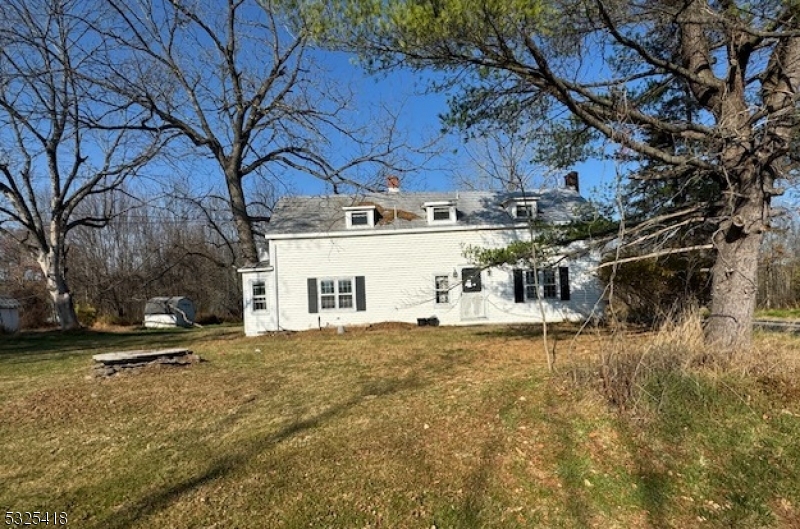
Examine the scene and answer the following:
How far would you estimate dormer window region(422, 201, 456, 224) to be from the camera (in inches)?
687

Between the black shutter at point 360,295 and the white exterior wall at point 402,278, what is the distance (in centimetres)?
11

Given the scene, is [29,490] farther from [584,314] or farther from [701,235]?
[584,314]

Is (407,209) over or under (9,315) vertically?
over

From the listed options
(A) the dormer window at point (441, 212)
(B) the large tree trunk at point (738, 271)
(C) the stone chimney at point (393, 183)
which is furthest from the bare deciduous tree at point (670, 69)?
(C) the stone chimney at point (393, 183)

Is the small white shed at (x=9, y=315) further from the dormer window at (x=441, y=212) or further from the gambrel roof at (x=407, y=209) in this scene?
the dormer window at (x=441, y=212)

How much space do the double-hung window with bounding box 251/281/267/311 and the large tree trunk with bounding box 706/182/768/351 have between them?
13509mm

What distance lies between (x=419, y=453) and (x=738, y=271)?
17.0 ft

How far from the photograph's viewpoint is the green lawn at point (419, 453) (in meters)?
3.62

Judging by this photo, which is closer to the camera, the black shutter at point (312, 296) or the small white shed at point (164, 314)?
the black shutter at point (312, 296)

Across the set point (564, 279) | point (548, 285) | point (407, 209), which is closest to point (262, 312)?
point (407, 209)

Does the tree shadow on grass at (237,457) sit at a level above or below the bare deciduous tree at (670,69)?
below

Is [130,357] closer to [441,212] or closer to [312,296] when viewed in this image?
[312,296]

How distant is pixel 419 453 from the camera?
4.46m

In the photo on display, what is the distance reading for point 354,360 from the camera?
9.61 metres
